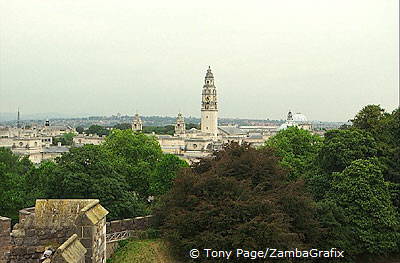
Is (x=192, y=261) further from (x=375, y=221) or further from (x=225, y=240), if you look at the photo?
(x=375, y=221)

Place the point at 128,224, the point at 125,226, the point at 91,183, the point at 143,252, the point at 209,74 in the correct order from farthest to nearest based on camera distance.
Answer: the point at 209,74 → the point at 91,183 → the point at 128,224 → the point at 125,226 → the point at 143,252

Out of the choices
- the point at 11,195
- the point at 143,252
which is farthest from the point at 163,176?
the point at 143,252

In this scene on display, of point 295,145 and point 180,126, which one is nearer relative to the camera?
point 295,145

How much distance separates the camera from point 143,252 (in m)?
19.0

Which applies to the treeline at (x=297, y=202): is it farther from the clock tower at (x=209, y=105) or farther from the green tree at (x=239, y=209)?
the clock tower at (x=209, y=105)

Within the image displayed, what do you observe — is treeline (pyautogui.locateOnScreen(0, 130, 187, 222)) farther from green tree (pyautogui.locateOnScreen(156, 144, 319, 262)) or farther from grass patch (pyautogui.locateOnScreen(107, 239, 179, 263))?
grass patch (pyautogui.locateOnScreen(107, 239, 179, 263))

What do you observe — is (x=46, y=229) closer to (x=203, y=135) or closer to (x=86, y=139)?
(x=203, y=135)

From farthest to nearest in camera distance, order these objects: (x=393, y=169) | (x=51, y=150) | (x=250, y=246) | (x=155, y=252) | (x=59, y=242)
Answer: (x=51, y=150) → (x=393, y=169) → (x=155, y=252) → (x=250, y=246) → (x=59, y=242)

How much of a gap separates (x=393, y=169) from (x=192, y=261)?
13185mm

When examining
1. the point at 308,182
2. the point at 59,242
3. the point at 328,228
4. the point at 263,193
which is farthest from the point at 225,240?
the point at 308,182

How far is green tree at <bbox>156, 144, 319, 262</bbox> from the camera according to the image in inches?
658

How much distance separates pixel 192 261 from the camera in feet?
57.1

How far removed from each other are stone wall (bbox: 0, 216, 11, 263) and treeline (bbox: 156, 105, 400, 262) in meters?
8.50

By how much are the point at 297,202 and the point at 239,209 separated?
3121 millimetres
